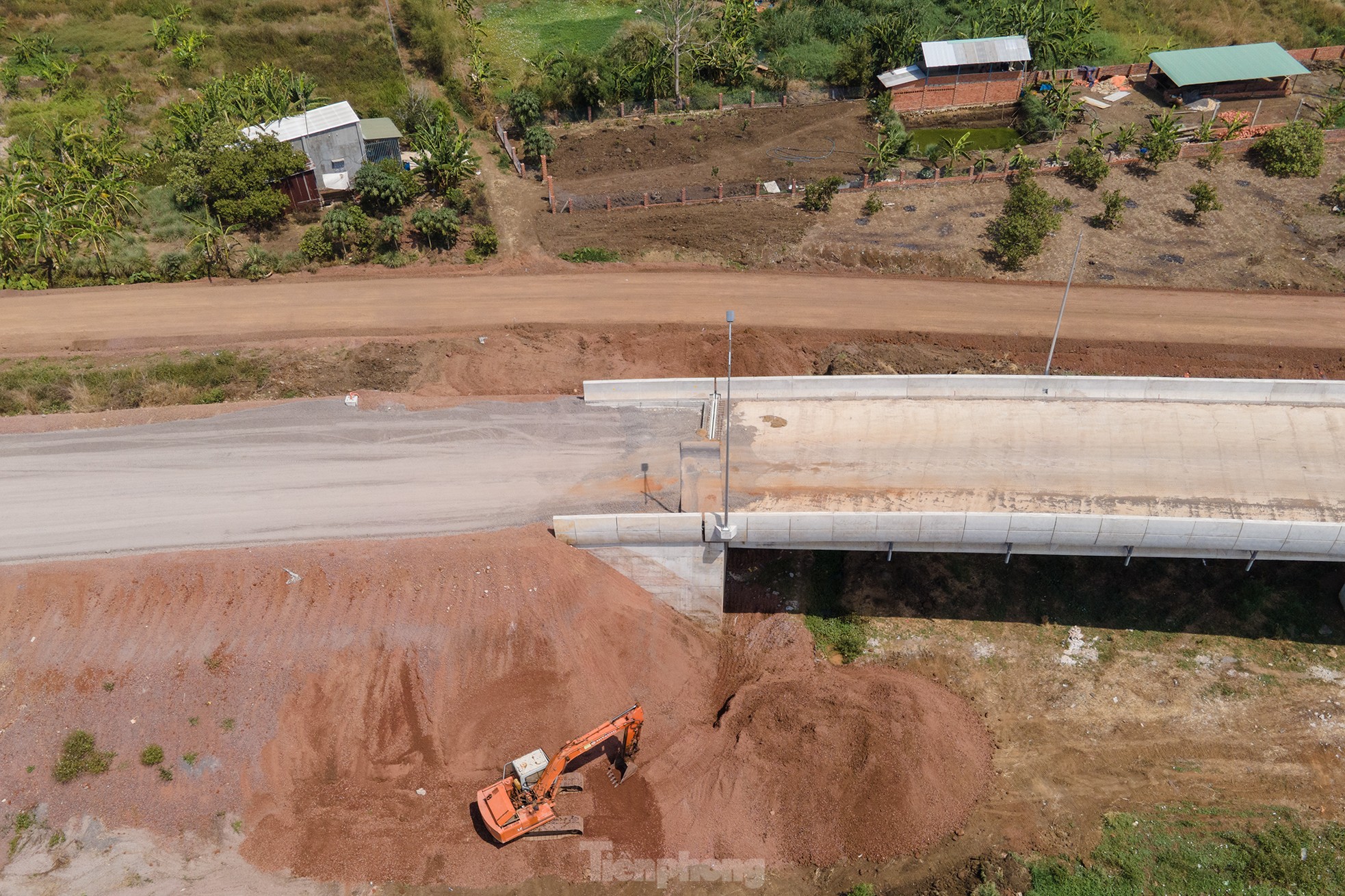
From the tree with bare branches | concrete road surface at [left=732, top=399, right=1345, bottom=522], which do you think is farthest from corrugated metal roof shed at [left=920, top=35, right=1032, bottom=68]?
concrete road surface at [left=732, top=399, right=1345, bottom=522]

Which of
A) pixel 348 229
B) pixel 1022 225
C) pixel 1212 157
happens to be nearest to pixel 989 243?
pixel 1022 225

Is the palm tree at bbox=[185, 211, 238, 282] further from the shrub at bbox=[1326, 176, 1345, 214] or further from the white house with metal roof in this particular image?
the shrub at bbox=[1326, 176, 1345, 214]

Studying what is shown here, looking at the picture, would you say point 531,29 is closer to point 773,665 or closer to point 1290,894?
point 773,665

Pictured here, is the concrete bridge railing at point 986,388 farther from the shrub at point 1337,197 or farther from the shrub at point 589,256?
the shrub at point 1337,197

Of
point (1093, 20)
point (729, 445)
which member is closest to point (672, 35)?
point (1093, 20)

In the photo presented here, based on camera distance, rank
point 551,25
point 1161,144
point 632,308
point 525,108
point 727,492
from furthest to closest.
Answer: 1. point 551,25
2. point 525,108
3. point 1161,144
4. point 632,308
5. point 727,492

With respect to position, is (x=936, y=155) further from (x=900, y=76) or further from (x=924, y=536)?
(x=924, y=536)
